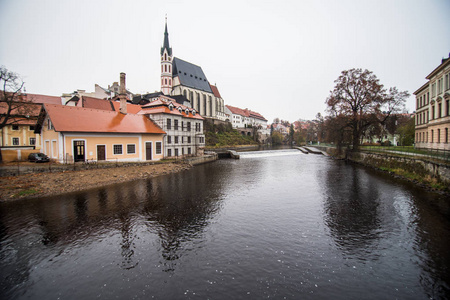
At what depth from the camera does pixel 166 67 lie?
282 ft

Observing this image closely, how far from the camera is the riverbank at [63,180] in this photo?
1648 cm

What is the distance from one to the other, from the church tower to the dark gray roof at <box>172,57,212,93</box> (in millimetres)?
2381

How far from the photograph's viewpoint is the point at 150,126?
34.5 m

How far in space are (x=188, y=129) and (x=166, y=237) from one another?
33610 millimetres

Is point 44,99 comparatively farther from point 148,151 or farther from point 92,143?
point 148,151

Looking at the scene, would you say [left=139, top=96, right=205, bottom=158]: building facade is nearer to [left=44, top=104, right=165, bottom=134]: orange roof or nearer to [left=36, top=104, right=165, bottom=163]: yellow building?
[left=44, top=104, right=165, bottom=134]: orange roof

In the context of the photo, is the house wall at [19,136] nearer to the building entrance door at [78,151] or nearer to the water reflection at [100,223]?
the building entrance door at [78,151]

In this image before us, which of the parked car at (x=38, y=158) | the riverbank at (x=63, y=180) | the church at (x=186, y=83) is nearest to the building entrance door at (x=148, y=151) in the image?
the riverbank at (x=63, y=180)

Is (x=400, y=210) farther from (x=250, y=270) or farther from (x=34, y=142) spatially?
(x=34, y=142)

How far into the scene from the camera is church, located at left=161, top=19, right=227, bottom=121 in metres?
85.6

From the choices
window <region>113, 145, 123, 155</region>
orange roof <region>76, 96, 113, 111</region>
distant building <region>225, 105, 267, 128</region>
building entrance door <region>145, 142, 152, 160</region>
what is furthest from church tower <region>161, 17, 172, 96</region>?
window <region>113, 145, 123, 155</region>

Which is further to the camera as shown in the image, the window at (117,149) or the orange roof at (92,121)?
the window at (117,149)

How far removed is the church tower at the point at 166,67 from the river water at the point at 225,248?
76.3 meters

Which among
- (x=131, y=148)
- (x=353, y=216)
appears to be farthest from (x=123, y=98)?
(x=353, y=216)
